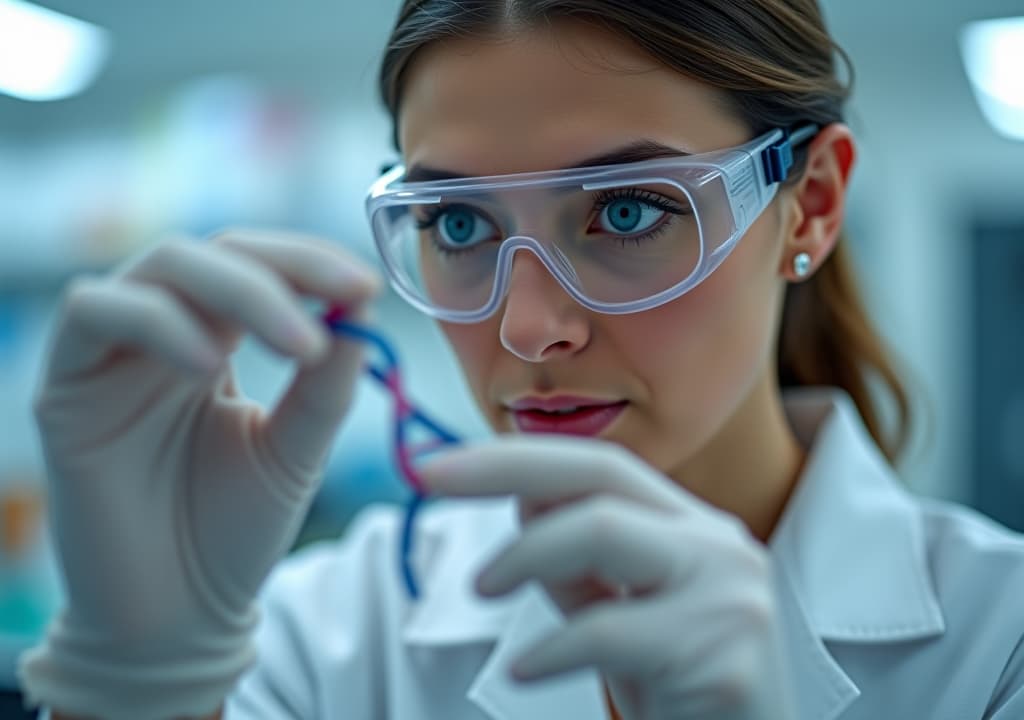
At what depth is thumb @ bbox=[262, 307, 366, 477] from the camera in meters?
0.90

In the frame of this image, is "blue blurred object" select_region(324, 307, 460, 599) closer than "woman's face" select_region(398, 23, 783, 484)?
Yes

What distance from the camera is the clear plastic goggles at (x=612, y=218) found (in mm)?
966

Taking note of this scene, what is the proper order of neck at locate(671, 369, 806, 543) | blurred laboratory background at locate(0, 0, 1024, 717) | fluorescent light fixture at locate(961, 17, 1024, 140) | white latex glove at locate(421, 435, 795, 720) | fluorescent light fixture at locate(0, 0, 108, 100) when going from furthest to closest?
blurred laboratory background at locate(0, 0, 1024, 717)
fluorescent light fixture at locate(961, 17, 1024, 140)
fluorescent light fixture at locate(0, 0, 108, 100)
neck at locate(671, 369, 806, 543)
white latex glove at locate(421, 435, 795, 720)

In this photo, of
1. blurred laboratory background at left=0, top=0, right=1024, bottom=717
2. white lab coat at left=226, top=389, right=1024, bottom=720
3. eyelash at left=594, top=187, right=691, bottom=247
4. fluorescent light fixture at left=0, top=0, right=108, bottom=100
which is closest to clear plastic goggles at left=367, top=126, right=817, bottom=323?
eyelash at left=594, top=187, right=691, bottom=247

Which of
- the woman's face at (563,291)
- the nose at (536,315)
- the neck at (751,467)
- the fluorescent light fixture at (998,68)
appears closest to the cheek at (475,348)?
the woman's face at (563,291)

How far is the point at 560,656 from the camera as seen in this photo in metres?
0.72

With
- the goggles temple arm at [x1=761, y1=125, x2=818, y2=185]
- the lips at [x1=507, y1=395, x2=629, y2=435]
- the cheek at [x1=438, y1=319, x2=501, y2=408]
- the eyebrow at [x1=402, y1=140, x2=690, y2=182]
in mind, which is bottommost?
the lips at [x1=507, y1=395, x2=629, y2=435]

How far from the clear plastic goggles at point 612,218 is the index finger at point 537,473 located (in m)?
0.25

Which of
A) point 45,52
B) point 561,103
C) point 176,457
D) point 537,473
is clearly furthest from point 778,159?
point 45,52

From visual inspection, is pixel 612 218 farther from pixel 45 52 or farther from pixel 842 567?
pixel 45 52

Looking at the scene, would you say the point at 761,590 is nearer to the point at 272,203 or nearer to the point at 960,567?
the point at 960,567

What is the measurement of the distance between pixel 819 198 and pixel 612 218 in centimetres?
33

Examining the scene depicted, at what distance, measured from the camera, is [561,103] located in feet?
3.22

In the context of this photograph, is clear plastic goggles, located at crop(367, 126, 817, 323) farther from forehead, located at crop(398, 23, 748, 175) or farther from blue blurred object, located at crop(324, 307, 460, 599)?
blue blurred object, located at crop(324, 307, 460, 599)
